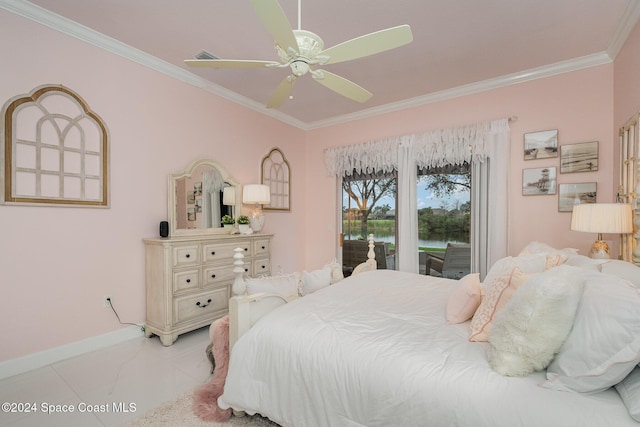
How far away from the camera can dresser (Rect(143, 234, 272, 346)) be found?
2.66 metres

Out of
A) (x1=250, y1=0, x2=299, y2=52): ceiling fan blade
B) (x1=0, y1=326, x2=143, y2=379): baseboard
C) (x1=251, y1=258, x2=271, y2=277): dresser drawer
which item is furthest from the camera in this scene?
(x1=251, y1=258, x2=271, y2=277): dresser drawer

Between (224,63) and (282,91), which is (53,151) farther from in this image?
(282,91)

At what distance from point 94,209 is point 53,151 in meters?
0.55

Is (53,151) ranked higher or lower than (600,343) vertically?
higher

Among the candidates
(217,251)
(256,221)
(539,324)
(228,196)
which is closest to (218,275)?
(217,251)

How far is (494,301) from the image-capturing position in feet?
4.70

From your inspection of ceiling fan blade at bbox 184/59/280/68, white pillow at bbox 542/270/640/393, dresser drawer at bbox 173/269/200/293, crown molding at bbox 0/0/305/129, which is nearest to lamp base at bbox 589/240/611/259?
white pillow at bbox 542/270/640/393

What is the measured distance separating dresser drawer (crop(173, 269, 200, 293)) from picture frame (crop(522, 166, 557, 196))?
12.0 feet

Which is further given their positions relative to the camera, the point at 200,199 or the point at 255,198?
the point at 255,198

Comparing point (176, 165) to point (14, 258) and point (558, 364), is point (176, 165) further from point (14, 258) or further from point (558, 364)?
point (558, 364)

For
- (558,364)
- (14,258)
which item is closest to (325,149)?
(14,258)

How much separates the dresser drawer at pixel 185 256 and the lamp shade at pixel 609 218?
11.2ft

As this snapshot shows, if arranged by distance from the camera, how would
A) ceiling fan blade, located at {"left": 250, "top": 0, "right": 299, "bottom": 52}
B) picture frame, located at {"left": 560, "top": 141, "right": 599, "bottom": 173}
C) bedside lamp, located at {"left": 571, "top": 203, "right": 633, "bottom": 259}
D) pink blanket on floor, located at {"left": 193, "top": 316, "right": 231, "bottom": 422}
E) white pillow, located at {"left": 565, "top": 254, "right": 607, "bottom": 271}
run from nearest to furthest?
ceiling fan blade, located at {"left": 250, "top": 0, "right": 299, "bottom": 52}
white pillow, located at {"left": 565, "top": 254, "right": 607, "bottom": 271}
pink blanket on floor, located at {"left": 193, "top": 316, "right": 231, "bottom": 422}
bedside lamp, located at {"left": 571, "top": 203, "right": 633, "bottom": 259}
picture frame, located at {"left": 560, "top": 141, "right": 599, "bottom": 173}

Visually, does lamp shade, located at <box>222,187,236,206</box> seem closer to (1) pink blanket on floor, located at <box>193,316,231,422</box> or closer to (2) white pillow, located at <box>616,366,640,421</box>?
(1) pink blanket on floor, located at <box>193,316,231,422</box>
